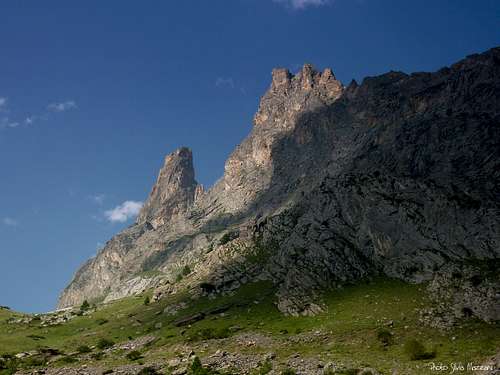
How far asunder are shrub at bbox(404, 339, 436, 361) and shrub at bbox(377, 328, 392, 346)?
774 centimetres

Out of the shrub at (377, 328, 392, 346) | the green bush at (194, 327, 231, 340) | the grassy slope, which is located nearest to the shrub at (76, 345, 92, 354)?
the grassy slope

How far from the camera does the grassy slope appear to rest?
70.4 meters

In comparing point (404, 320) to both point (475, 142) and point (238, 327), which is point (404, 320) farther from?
point (475, 142)

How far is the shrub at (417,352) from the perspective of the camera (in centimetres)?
6581

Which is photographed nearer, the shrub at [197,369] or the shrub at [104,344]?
the shrub at [197,369]

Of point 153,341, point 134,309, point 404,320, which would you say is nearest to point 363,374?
point 404,320

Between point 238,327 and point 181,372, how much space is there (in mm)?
38135

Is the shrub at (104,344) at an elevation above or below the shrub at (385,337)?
above

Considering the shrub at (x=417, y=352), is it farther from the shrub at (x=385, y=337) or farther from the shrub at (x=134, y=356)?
the shrub at (x=134, y=356)

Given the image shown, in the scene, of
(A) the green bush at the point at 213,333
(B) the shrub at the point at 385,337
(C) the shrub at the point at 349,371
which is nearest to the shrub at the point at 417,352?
(B) the shrub at the point at 385,337

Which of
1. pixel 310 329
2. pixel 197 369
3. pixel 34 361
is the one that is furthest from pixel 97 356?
pixel 310 329

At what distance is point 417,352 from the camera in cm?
6594

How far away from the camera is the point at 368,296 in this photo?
111m

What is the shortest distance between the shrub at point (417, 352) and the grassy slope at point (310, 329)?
1073mm
